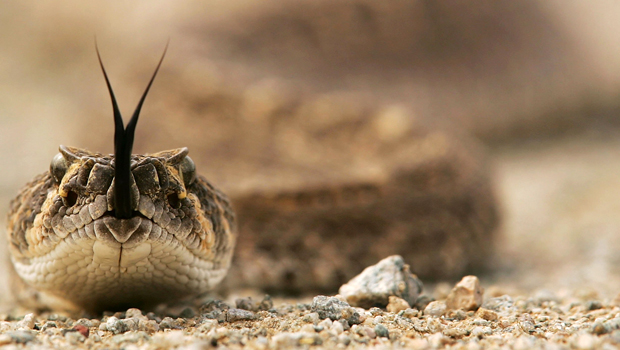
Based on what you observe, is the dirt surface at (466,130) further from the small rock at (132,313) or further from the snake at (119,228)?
the snake at (119,228)

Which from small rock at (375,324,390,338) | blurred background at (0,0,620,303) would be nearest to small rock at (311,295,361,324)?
small rock at (375,324,390,338)

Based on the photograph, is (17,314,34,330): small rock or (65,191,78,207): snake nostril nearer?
(65,191,78,207): snake nostril

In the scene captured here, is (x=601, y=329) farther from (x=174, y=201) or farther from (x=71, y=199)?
(x=71, y=199)

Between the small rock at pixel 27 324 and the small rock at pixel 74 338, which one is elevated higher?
the small rock at pixel 27 324

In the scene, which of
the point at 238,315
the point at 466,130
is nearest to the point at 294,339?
the point at 238,315

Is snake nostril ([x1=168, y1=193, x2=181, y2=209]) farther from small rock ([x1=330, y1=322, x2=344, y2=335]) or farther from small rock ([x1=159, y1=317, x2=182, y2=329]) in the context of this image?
small rock ([x1=330, y1=322, x2=344, y2=335])

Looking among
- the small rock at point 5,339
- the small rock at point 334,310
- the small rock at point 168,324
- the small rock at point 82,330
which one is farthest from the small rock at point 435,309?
the small rock at point 5,339

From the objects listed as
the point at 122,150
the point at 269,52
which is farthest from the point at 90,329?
the point at 269,52
